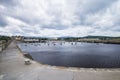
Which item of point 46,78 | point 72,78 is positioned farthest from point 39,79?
point 72,78

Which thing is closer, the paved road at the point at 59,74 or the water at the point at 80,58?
the paved road at the point at 59,74

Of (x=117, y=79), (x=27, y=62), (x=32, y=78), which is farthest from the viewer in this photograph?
(x=27, y=62)

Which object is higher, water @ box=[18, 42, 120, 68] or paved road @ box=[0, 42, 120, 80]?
paved road @ box=[0, 42, 120, 80]

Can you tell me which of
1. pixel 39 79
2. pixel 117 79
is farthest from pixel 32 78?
pixel 117 79

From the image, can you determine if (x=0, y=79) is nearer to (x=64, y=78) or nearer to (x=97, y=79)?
(x=64, y=78)

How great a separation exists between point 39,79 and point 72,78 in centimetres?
227

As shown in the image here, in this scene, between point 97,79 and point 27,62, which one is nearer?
point 97,79

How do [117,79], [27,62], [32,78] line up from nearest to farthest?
[117,79] → [32,78] → [27,62]

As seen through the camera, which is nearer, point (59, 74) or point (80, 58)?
point (59, 74)

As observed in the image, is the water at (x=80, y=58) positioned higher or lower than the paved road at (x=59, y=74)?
lower

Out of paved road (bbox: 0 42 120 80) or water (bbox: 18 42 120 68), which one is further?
water (bbox: 18 42 120 68)

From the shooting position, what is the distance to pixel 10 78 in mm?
8625

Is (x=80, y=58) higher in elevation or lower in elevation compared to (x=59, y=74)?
lower

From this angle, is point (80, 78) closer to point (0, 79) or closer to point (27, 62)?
point (0, 79)
